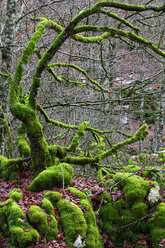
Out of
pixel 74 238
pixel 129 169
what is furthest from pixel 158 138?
pixel 74 238

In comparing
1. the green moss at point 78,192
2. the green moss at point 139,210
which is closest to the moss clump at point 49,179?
the green moss at point 78,192

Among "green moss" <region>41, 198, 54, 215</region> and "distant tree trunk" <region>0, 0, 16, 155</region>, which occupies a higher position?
"distant tree trunk" <region>0, 0, 16, 155</region>

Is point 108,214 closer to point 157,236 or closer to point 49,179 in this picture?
point 157,236

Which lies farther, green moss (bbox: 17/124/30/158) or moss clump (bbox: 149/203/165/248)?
green moss (bbox: 17/124/30/158)

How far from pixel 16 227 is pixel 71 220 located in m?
0.96

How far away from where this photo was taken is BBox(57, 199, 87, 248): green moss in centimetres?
365

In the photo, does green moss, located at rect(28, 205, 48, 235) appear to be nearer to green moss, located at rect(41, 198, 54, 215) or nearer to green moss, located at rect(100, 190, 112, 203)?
green moss, located at rect(41, 198, 54, 215)

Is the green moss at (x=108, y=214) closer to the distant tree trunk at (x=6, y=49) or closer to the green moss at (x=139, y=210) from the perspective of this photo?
the green moss at (x=139, y=210)

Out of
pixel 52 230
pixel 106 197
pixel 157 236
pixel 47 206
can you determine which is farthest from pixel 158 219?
pixel 47 206

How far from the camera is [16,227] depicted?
11.1ft

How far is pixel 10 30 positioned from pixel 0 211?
5.31 metres

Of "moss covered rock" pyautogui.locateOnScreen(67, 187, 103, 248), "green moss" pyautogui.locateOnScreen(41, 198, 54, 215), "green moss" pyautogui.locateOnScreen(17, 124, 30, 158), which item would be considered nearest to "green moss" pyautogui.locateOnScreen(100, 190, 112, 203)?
"moss covered rock" pyautogui.locateOnScreen(67, 187, 103, 248)

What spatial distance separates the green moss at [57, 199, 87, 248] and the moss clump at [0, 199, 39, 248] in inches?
22.7

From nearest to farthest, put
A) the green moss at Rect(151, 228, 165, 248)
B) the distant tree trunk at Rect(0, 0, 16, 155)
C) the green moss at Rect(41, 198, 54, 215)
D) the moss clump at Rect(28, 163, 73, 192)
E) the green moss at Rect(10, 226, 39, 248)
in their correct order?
the green moss at Rect(10, 226, 39, 248) → the green moss at Rect(151, 228, 165, 248) → the green moss at Rect(41, 198, 54, 215) → the moss clump at Rect(28, 163, 73, 192) → the distant tree trunk at Rect(0, 0, 16, 155)
